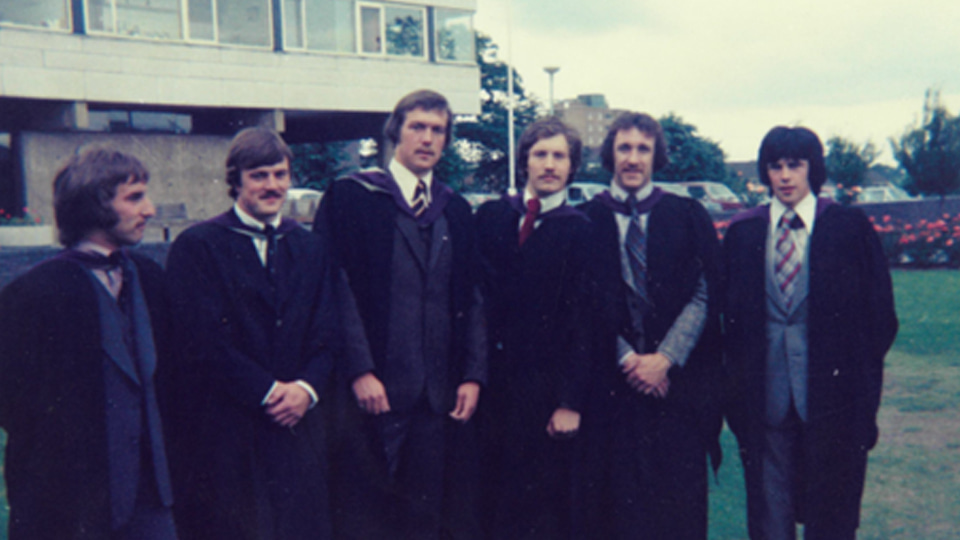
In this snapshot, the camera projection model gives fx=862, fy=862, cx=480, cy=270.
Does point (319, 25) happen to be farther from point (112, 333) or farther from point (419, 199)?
point (112, 333)

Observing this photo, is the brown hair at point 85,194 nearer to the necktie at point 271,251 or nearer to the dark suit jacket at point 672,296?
the necktie at point 271,251

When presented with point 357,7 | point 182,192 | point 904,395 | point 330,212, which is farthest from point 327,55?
point 330,212

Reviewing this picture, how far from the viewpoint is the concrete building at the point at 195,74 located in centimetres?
2083

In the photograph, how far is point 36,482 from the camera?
8.98 ft

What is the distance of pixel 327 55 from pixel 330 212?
22049 mm

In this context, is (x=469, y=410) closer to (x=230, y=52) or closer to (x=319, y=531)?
(x=319, y=531)

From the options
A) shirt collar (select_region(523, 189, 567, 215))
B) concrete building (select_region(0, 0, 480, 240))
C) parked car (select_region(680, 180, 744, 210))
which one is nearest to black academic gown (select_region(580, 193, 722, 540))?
shirt collar (select_region(523, 189, 567, 215))

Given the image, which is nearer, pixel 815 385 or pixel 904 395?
pixel 815 385

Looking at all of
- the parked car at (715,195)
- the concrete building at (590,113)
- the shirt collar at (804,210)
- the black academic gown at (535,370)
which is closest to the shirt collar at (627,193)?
the black academic gown at (535,370)

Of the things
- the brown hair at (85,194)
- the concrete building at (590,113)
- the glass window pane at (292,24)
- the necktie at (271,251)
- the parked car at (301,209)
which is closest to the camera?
the brown hair at (85,194)

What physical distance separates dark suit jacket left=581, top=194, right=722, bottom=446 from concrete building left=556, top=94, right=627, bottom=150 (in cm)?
9503

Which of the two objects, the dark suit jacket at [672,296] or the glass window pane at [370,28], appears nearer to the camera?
the dark suit jacket at [672,296]

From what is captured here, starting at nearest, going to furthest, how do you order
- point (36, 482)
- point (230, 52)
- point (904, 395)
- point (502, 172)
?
point (36, 482)
point (904, 395)
point (230, 52)
point (502, 172)

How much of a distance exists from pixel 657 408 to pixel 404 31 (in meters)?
23.9
